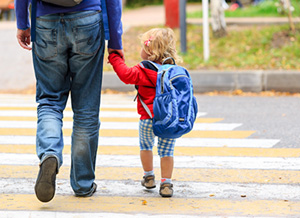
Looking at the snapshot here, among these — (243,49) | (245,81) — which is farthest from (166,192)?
(243,49)

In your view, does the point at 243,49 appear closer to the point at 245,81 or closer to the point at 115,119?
the point at 245,81

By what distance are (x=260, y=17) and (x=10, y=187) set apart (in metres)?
10.5

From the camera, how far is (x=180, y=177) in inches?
181

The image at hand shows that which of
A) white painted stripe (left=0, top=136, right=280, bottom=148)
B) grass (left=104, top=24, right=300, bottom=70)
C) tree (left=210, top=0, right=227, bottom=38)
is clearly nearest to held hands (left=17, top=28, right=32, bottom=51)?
white painted stripe (left=0, top=136, right=280, bottom=148)

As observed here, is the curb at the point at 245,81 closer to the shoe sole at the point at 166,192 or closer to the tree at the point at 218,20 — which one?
the tree at the point at 218,20

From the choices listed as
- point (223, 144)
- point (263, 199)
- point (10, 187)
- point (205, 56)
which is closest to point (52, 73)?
point (10, 187)

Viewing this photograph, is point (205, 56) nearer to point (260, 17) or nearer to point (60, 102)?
point (260, 17)

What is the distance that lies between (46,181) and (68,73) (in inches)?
29.4

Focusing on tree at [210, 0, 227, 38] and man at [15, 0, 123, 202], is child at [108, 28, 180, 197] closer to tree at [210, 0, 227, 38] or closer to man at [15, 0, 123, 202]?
man at [15, 0, 123, 202]

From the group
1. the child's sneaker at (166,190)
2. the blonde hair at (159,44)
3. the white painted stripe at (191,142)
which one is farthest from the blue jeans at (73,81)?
the white painted stripe at (191,142)

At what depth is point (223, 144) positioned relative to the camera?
5.90 m

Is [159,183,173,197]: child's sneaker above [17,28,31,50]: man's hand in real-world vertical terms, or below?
below

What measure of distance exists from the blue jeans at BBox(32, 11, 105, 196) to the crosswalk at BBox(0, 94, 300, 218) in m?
0.32

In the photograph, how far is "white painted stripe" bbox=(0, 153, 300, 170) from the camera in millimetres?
4941
